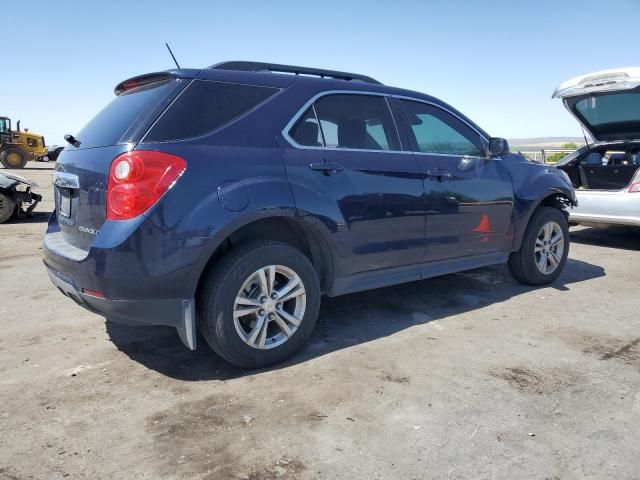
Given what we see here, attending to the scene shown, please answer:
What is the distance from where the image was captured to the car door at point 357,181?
10.7 ft

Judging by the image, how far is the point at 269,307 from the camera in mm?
3107

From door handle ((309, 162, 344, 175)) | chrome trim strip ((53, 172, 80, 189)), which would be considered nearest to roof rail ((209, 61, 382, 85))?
door handle ((309, 162, 344, 175))

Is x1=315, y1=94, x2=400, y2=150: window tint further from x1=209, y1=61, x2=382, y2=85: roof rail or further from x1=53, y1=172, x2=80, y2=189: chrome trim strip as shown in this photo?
x1=53, y1=172, x2=80, y2=189: chrome trim strip

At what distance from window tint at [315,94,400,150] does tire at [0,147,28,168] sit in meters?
28.3

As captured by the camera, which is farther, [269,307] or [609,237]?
[609,237]

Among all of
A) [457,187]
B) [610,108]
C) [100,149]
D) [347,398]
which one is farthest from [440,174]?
[610,108]

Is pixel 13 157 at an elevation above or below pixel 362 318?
above

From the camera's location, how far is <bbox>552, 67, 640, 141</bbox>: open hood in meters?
6.45

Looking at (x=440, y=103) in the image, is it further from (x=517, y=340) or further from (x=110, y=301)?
(x=110, y=301)

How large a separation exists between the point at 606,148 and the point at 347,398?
23.8 ft

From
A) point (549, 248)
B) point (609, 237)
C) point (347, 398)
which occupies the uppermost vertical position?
point (549, 248)

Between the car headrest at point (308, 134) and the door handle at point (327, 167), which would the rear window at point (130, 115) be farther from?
the door handle at point (327, 167)

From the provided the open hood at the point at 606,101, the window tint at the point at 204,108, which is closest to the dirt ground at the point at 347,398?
the window tint at the point at 204,108

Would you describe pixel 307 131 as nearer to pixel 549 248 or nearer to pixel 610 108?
pixel 549 248
